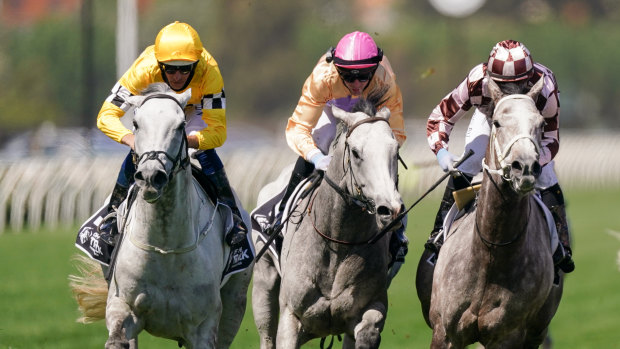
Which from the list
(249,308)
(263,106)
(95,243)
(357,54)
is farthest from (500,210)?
(263,106)

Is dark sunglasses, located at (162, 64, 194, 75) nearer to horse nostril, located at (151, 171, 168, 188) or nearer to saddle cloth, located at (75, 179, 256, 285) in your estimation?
saddle cloth, located at (75, 179, 256, 285)

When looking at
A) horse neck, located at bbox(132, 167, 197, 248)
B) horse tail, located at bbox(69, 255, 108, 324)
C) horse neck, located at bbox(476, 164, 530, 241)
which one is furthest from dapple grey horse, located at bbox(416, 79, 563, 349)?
horse tail, located at bbox(69, 255, 108, 324)

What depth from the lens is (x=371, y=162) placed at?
6.64 metres

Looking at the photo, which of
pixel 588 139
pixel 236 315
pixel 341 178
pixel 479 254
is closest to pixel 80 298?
pixel 236 315

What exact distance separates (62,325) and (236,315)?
4.18 meters

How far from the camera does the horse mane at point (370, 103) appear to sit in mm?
7043

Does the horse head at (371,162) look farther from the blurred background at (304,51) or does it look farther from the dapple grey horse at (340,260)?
the blurred background at (304,51)

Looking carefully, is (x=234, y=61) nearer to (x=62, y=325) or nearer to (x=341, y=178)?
(x=62, y=325)

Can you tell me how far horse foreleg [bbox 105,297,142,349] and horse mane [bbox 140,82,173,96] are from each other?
1.21 meters

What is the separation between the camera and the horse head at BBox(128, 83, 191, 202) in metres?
6.16

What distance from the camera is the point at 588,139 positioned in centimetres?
4000

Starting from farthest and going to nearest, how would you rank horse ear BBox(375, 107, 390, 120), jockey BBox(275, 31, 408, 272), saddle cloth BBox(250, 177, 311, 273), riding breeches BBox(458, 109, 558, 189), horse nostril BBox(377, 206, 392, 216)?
1. saddle cloth BBox(250, 177, 311, 273)
2. riding breeches BBox(458, 109, 558, 189)
3. jockey BBox(275, 31, 408, 272)
4. horse ear BBox(375, 107, 390, 120)
5. horse nostril BBox(377, 206, 392, 216)

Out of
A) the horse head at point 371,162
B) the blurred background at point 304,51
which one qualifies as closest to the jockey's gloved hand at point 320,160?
the horse head at point 371,162

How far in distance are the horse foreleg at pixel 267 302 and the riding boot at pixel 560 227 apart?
193cm
